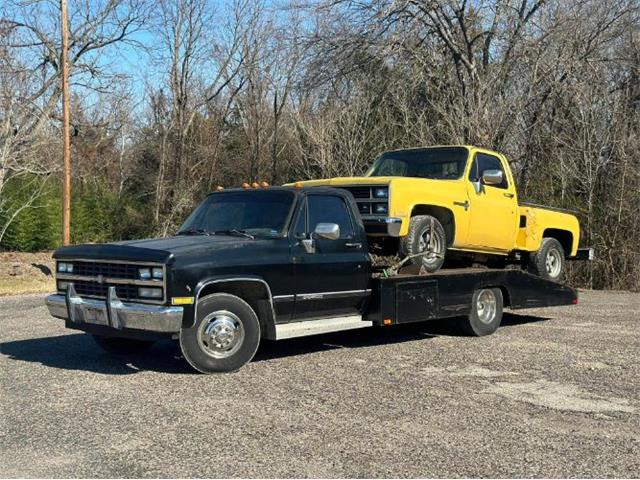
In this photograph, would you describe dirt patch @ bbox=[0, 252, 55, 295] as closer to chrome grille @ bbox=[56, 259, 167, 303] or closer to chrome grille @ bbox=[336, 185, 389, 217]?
chrome grille @ bbox=[56, 259, 167, 303]

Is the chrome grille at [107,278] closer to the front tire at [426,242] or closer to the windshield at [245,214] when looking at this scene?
the windshield at [245,214]

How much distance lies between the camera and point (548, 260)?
444 inches

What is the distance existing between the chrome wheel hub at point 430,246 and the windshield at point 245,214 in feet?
6.46

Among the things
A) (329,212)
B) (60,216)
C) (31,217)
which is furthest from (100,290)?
(60,216)

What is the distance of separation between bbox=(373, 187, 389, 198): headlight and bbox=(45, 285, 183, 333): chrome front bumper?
10.1 feet

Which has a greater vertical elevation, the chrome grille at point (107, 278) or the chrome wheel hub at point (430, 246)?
the chrome wheel hub at point (430, 246)

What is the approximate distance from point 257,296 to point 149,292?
1151 millimetres

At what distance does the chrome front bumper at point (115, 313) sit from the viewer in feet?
21.8

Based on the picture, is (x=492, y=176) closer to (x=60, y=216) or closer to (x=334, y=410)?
(x=334, y=410)

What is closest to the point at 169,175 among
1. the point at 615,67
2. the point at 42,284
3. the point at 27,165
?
the point at 27,165

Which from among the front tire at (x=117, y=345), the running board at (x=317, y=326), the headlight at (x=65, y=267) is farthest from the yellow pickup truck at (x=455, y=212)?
the headlight at (x=65, y=267)

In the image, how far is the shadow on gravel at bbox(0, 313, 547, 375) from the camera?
783cm

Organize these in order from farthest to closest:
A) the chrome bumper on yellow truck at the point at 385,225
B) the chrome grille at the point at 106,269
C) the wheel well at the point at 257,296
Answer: the chrome bumper on yellow truck at the point at 385,225
the wheel well at the point at 257,296
the chrome grille at the point at 106,269

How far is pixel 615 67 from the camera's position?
2180cm
